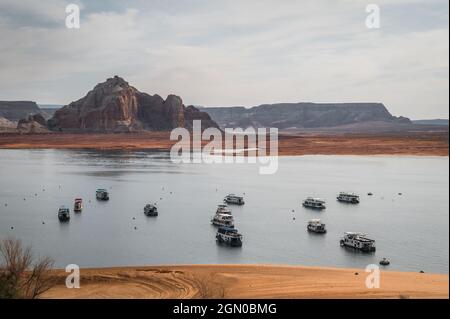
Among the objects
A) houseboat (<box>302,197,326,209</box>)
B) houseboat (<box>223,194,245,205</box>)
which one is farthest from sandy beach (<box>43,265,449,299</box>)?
houseboat (<box>223,194,245,205</box>)

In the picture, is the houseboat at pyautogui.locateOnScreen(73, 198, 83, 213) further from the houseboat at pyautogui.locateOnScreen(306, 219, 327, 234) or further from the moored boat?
the moored boat

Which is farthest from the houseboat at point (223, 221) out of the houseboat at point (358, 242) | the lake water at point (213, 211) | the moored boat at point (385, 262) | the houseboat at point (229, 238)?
the moored boat at point (385, 262)

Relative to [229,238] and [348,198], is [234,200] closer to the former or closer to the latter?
[348,198]

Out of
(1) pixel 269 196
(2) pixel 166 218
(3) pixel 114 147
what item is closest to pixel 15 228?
(2) pixel 166 218

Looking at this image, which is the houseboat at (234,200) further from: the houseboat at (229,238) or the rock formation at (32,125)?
the rock formation at (32,125)

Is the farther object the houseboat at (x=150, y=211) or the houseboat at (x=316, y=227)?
the houseboat at (x=150, y=211)

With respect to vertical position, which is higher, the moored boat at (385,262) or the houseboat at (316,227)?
the houseboat at (316,227)

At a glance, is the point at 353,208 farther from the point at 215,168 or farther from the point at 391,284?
the point at 215,168
